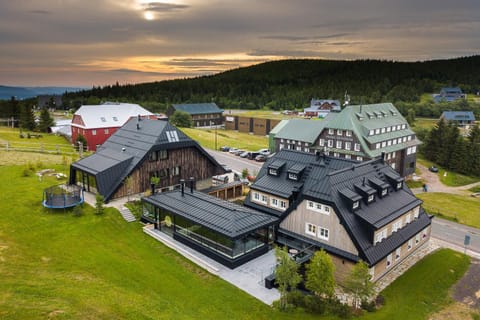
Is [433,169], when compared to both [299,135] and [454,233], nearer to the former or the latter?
[299,135]

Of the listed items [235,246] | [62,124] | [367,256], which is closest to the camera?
[367,256]

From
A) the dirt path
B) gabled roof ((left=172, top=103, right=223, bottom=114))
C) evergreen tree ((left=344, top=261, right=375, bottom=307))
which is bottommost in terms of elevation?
the dirt path

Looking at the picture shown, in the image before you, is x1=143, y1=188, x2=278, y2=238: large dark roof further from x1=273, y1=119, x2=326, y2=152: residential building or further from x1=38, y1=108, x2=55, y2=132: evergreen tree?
x1=38, y1=108, x2=55, y2=132: evergreen tree

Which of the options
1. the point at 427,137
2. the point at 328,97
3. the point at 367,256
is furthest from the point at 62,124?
the point at 328,97

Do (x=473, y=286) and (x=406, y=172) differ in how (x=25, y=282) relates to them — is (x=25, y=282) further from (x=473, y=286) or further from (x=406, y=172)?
(x=406, y=172)

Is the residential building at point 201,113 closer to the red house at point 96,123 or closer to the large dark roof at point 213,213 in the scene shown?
the red house at point 96,123

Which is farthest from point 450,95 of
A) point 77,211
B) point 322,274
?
point 77,211

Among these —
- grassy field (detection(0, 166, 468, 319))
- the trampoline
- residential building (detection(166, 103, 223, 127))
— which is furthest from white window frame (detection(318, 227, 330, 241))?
residential building (detection(166, 103, 223, 127))
